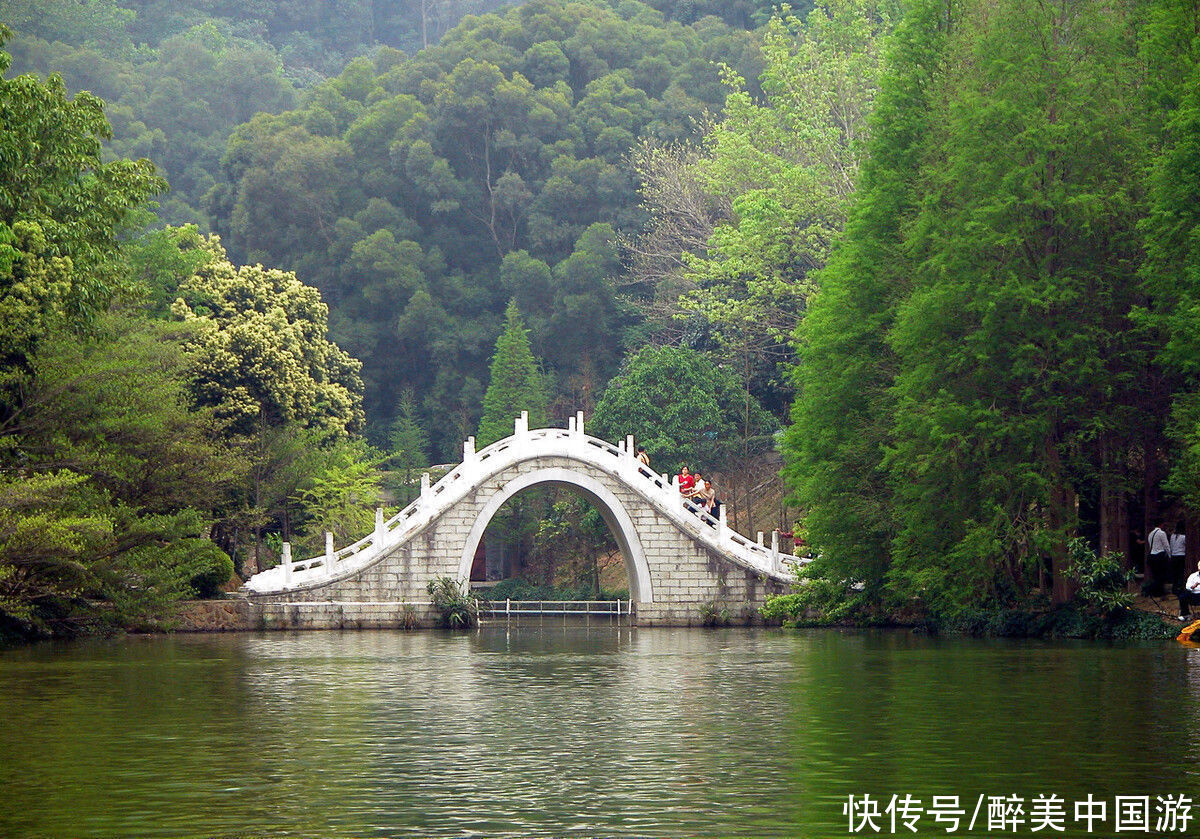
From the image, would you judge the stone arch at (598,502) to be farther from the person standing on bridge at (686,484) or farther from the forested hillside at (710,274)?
the forested hillside at (710,274)

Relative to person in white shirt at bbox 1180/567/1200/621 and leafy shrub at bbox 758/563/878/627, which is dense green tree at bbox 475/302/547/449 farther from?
person in white shirt at bbox 1180/567/1200/621

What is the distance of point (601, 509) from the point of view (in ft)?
128

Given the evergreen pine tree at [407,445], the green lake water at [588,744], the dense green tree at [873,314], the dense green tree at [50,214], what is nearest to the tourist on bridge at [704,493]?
the dense green tree at [873,314]

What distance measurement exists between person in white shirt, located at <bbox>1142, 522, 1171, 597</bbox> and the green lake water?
3331 millimetres

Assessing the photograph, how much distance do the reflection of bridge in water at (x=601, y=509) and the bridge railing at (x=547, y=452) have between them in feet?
0.07

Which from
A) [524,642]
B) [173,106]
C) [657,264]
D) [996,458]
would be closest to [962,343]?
[996,458]

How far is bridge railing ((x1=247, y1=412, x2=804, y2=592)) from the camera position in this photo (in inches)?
1444

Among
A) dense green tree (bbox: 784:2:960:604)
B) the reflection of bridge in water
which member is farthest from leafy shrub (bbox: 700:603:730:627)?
dense green tree (bbox: 784:2:960:604)

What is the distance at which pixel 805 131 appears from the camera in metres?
46.5

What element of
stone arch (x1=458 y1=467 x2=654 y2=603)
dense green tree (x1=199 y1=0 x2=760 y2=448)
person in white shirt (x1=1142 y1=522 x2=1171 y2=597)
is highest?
dense green tree (x1=199 y1=0 x2=760 y2=448)

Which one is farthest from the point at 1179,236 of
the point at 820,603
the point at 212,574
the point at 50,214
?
the point at 212,574

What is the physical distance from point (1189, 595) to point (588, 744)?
44.0 ft

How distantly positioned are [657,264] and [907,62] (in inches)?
1075

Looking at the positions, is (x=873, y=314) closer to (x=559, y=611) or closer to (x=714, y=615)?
(x=714, y=615)
